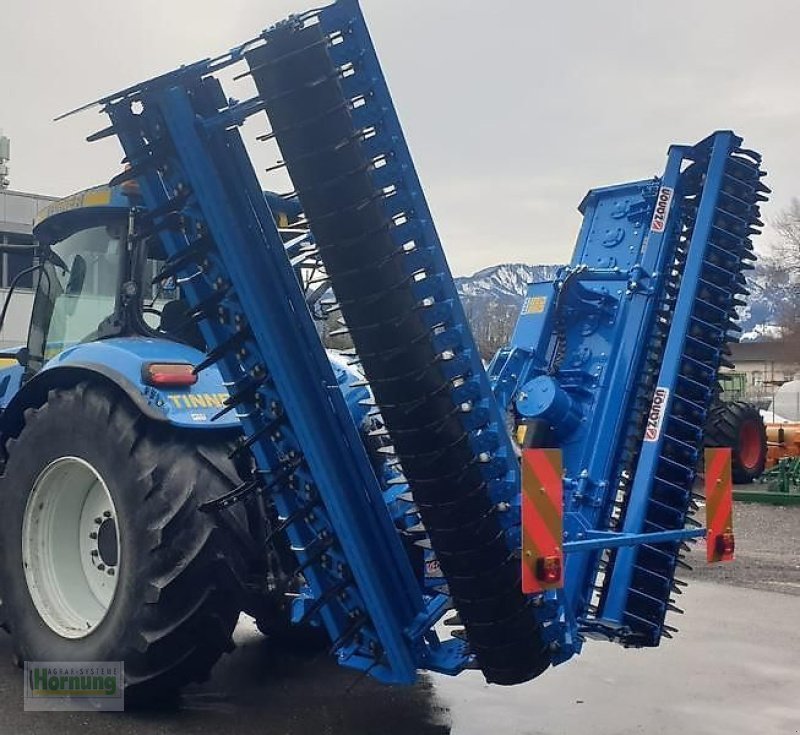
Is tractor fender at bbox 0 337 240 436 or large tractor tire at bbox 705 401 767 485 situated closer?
tractor fender at bbox 0 337 240 436

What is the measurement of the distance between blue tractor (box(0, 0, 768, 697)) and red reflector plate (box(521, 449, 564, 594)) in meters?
0.01

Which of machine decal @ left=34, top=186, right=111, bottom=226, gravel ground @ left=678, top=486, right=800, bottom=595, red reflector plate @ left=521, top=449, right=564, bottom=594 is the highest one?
machine decal @ left=34, top=186, right=111, bottom=226

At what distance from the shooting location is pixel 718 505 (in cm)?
396

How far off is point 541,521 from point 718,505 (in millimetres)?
1046

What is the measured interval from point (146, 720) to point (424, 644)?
47.9 inches

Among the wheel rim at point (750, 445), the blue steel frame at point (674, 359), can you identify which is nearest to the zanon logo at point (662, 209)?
the blue steel frame at point (674, 359)

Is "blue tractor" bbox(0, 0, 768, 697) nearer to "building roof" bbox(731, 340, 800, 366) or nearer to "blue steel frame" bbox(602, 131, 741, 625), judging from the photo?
"blue steel frame" bbox(602, 131, 741, 625)

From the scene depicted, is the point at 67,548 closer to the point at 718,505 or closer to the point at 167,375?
the point at 167,375

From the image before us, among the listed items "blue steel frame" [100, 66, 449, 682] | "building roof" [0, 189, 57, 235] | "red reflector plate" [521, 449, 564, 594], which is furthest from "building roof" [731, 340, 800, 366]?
"red reflector plate" [521, 449, 564, 594]

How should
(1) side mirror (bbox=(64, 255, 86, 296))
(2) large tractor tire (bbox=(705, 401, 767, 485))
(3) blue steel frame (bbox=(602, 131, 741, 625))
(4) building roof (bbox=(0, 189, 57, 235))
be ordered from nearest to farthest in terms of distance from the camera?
(3) blue steel frame (bbox=(602, 131, 741, 625)) < (1) side mirror (bbox=(64, 255, 86, 296)) < (2) large tractor tire (bbox=(705, 401, 767, 485)) < (4) building roof (bbox=(0, 189, 57, 235))

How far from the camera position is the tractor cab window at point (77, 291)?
4.68 metres

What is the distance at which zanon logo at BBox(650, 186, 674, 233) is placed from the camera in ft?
14.6

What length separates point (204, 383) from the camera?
4094mm

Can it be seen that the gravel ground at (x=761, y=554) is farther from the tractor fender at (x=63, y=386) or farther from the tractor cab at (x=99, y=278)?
the tractor fender at (x=63, y=386)
